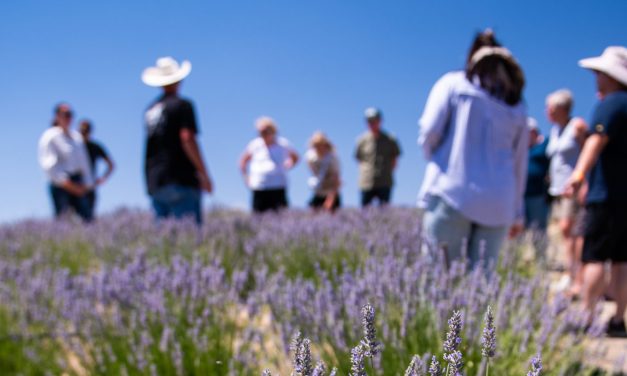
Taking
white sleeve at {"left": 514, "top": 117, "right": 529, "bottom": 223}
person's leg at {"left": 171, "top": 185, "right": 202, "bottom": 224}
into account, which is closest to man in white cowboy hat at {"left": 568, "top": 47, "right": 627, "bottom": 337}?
white sleeve at {"left": 514, "top": 117, "right": 529, "bottom": 223}

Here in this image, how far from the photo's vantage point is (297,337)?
101 centimetres

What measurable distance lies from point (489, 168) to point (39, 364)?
2.61 metres

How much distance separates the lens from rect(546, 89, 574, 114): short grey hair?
5191mm

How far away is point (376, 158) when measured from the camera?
781 centimetres

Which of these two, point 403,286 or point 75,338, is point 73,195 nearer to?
point 75,338

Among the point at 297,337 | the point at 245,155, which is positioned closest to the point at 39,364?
the point at 297,337

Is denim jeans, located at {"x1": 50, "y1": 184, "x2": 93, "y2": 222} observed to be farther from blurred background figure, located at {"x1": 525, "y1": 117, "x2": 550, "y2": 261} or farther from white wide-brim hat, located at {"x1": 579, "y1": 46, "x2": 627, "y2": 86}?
white wide-brim hat, located at {"x1": 579, "y1": 46, "x2": 627, "y2": 86}

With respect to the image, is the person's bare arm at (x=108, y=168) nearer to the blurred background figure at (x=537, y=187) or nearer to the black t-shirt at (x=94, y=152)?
the black t-shirt at (x=94, y=152)

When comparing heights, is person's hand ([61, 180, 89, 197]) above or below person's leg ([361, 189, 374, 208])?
above

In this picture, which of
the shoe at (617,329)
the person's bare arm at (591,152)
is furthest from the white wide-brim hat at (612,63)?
the shoe at (617,329)

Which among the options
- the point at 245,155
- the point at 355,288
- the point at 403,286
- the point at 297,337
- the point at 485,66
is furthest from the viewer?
the point at 245,155

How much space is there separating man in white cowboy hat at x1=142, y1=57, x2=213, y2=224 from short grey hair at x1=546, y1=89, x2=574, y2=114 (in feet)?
10.2

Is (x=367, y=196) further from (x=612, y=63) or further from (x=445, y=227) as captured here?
(x=445, y=227)

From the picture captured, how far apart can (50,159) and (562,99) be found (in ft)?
17.6
